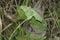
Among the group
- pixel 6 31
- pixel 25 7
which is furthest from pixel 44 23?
pixel 6 31

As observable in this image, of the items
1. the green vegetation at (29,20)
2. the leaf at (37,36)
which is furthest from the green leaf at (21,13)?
the leaf at (37,36)

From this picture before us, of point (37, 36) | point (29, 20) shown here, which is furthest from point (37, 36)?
point (29, 20)

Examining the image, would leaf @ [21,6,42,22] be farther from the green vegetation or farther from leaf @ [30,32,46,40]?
leaf @ [30,32,46,40]

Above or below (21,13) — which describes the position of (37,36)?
below

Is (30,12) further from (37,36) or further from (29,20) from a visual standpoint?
(37,36)

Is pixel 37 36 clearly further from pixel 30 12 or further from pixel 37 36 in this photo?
pixel 30 12

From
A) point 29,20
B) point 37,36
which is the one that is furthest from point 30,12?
point 37,36

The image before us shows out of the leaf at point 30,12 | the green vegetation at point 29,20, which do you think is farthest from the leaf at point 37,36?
the leaf at point 30,12

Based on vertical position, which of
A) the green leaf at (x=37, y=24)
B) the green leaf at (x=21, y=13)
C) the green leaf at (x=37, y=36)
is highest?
the green leaf at (x=21, y=13)

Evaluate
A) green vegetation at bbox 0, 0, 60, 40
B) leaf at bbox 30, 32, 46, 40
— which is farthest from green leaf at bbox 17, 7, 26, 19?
leaf at bbox 30, 32, 46, 40

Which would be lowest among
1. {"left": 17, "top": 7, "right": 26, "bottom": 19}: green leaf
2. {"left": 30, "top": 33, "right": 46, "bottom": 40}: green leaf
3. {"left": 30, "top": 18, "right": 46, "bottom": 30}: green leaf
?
{"left": 30, "top": 33, "right": 46, "bottom": 40}: green leaf

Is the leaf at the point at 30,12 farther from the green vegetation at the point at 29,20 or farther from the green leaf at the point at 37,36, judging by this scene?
the green leaf at the point at 37,36

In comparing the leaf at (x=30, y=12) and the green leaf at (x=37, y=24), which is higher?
the leaf at (x=30, y=12)
